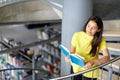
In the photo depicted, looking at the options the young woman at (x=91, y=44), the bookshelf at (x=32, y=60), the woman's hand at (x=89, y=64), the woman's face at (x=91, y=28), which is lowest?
the bookshelf at (x=32, y=60)

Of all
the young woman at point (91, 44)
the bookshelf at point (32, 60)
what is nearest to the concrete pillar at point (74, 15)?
the young woman at point (91, 44)

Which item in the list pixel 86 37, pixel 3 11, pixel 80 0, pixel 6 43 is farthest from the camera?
pixel 6 43

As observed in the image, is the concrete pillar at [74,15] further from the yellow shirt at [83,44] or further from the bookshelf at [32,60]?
the bookshelf at [32,60]

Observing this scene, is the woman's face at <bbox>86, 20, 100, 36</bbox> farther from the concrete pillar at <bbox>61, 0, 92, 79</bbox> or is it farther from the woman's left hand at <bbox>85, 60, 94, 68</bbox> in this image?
the concrete pillar at <bbox>61, 0, 92, 79</bbox>

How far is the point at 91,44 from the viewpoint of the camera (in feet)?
7.64

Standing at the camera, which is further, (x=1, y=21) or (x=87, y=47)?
(x=1, y=21)

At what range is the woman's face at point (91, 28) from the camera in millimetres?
2232

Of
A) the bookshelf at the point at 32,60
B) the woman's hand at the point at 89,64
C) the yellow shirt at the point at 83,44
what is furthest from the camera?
the bookshelf at the point at 32,60

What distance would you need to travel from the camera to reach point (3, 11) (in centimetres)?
534

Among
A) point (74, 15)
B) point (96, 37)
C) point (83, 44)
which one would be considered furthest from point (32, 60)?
point (96, 37)

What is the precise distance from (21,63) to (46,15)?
1367 mm

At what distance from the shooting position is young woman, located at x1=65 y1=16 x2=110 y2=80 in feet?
7.39

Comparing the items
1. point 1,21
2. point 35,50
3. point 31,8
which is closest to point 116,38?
point 31,8

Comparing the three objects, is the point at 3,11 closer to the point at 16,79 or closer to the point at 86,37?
the point at 16,79
